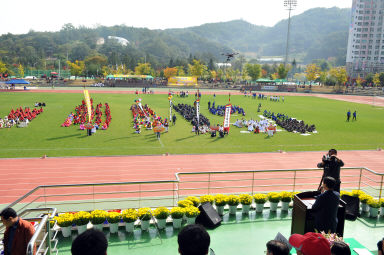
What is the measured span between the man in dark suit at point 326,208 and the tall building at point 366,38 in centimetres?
13913

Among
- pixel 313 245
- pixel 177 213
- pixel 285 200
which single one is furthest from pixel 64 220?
pixel 285 200

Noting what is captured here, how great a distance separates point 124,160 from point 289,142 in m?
13.2

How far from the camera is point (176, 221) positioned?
7121mm

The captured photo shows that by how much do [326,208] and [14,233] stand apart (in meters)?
4.88

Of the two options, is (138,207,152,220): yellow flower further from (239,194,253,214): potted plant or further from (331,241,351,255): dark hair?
(331,241,351,255): dark hair

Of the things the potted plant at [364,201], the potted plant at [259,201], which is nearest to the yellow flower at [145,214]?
the potted plant at [259,201]

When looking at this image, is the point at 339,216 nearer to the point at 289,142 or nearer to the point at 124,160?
the point at 124,160

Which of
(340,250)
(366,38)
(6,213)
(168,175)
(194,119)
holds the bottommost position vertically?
(168,175)

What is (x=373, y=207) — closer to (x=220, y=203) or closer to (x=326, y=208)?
(x=326, y=208)

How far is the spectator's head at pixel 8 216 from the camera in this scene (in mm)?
4037

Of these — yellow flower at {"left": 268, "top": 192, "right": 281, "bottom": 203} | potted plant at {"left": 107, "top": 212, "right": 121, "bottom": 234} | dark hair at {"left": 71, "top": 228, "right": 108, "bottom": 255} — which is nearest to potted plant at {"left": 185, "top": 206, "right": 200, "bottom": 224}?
potted plant at {"left": 107, "top": 212, "right": 121, "bottom": 234}

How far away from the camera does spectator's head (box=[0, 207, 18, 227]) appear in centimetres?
404

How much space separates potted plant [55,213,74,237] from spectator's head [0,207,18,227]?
250 centimetres

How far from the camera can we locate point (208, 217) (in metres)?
7.12
